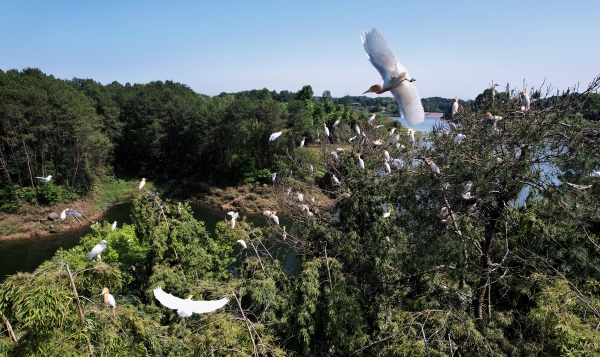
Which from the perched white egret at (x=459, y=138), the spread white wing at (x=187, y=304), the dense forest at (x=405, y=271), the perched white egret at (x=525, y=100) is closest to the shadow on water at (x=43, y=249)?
the dense forest at (x=405, y=271)

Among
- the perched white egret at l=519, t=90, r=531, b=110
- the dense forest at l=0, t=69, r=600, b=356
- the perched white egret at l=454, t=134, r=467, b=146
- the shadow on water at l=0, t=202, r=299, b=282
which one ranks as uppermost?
the perched white egret at l=519, t=90, r=531, b=110

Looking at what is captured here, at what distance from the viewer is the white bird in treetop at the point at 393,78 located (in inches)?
183

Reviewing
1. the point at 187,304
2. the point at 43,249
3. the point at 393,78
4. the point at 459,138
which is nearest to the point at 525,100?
the point at 459,138

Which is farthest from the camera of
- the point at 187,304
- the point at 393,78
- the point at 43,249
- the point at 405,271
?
the point at 43,249

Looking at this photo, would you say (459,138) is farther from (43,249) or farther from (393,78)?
(43,249)

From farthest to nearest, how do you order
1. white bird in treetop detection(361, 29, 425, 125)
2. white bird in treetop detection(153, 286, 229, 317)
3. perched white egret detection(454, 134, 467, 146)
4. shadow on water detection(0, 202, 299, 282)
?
1. shadow on water detection(0, 202, 299, 282)
2. perched white egret detection(454, 134, 467, 146)
3. white bird in treetop detection(361, 29, 425, 125)
4. white bird in treetop detection(153, 286, 229, 317)

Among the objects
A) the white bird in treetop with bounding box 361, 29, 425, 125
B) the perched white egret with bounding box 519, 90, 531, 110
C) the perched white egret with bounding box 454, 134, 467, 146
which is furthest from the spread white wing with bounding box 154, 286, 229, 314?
the perched white egret with bounding box 519, 90, 531, 110

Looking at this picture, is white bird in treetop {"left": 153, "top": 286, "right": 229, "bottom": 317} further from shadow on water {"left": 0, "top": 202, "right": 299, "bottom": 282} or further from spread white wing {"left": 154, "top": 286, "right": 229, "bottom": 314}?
shadow on water {"left": 0, "top": 202, "right": 299, "bottom": 282}

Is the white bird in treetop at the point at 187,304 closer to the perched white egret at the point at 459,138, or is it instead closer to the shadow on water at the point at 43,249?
the perched white egret at the point at 459,138

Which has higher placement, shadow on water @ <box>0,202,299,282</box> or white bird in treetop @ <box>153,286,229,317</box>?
white bird in treetop @ <box>153,286,229,317</box>

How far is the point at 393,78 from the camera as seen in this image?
502 centimetres

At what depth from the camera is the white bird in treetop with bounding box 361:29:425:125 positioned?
15.3 ft

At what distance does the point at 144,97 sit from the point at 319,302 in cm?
2933

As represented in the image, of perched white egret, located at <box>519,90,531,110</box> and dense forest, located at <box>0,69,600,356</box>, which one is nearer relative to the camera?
dense forest, located at <box>0,69,600,356</box>
